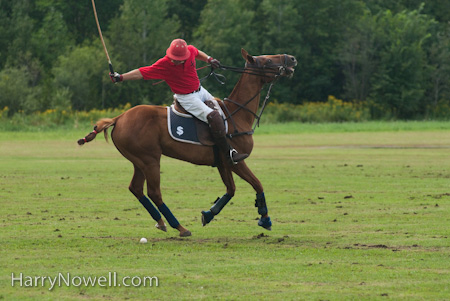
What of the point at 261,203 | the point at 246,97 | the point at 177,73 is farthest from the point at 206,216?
the point at 177,73

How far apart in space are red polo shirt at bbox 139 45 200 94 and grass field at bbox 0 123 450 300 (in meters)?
2.08

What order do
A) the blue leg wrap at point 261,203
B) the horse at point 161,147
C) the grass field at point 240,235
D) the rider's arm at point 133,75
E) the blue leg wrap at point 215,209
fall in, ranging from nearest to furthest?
1. the grass field at point 240,235
2. the rider's arm at point 133,75
3. the horse at point 161,147
4. the blue leg wrap at point 261,203
5. the blue leg wrap at point 215,209

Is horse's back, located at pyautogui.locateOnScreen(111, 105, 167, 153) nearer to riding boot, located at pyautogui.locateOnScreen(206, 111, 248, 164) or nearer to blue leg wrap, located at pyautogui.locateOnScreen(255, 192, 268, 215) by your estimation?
riding boot, located at pyautogui.locateOnScreen(206, 111, 248, 164)

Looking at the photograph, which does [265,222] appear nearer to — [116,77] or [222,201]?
[222,201]

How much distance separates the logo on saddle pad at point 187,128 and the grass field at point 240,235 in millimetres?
1348

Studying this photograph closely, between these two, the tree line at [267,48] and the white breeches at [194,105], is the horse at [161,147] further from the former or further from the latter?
the tree line at [267,48]

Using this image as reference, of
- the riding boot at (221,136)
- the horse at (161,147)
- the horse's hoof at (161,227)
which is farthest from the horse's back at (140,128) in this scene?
the horse's hoof at (161,227)

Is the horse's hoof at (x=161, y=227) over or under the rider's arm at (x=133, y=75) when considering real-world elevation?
under

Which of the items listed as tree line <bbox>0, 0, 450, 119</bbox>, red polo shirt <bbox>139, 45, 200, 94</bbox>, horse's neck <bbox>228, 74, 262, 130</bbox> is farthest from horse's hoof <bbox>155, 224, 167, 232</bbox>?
tree line <bbox>0, 0, 450, 119</bbox>

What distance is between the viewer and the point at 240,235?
11375mm

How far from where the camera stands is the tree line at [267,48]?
67.9 meters

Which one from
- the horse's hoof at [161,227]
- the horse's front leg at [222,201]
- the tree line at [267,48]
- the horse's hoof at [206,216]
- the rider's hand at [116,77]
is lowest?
the tree line at [267,48]

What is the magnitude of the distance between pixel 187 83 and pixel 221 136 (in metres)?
0.87

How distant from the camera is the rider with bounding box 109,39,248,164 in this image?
11.1m
